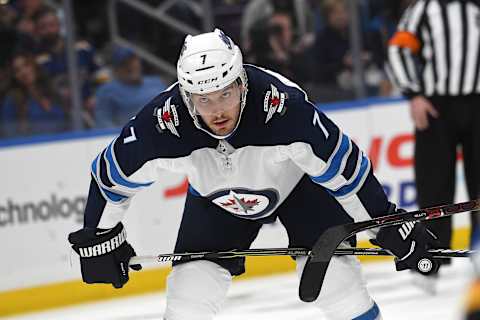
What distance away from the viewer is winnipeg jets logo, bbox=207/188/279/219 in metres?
2.77

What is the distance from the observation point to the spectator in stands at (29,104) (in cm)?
512

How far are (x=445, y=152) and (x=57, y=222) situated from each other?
172 cm

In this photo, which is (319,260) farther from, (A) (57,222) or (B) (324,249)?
(A) (57,222)

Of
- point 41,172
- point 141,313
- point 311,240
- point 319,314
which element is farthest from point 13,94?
point 311,240

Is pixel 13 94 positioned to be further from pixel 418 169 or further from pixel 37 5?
pixel 418 169

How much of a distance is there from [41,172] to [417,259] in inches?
104

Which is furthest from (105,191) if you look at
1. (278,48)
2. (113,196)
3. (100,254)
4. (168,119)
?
(278,48)

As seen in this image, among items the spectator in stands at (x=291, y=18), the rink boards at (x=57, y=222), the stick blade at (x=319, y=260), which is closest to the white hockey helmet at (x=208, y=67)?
the stick blade at (x=319, y=260)

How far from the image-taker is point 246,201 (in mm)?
2803

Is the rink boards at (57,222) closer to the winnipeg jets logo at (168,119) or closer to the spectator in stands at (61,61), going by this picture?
the spectator in stands at (61,61)

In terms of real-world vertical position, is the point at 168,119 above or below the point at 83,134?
above

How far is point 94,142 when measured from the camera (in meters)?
5.09

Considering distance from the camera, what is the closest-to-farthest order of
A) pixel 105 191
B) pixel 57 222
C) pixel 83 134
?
pixel 105 191 < pixel 57 222 < pixel 83 134

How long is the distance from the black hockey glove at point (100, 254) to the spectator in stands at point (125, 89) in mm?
2559
